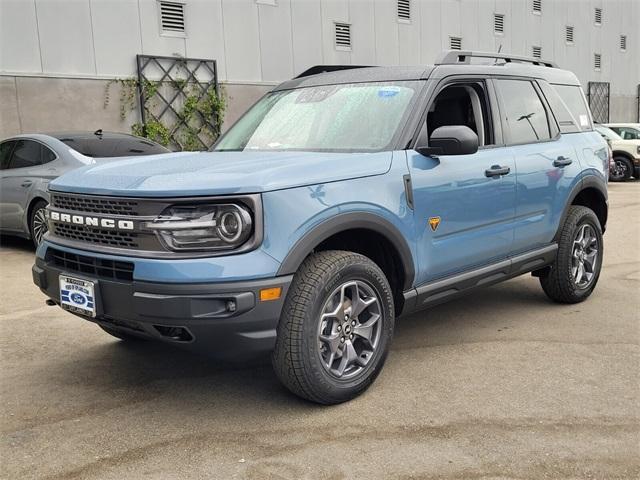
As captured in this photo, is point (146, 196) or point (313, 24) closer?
point (146, 196)

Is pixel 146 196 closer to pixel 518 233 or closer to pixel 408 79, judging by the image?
pixel 408 79

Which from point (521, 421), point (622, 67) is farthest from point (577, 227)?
point (622, 67)

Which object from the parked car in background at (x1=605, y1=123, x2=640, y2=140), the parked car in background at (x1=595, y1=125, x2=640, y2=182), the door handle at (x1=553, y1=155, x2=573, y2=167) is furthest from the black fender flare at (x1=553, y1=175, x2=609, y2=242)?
the parked car in background at (x1=605, y1=123, x2=640, y2=140)

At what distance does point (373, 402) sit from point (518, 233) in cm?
180

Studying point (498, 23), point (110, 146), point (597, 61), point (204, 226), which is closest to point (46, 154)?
point (110, 146)

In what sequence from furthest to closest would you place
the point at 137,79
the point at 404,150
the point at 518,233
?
the point at 137,79 → the point at 518,233 → the point at 404,150

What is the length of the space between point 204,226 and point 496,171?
2.17 meters

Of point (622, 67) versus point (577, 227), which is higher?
point (622, 67)

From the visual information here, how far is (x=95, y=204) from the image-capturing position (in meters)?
3.30

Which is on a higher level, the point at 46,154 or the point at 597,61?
the point at 597,61

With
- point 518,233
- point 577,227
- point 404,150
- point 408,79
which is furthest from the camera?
point 577,227

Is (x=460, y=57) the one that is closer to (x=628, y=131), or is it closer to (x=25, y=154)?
(x=25, y=154)

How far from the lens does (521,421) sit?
10.7 feet

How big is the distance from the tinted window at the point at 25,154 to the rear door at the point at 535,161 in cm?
568
